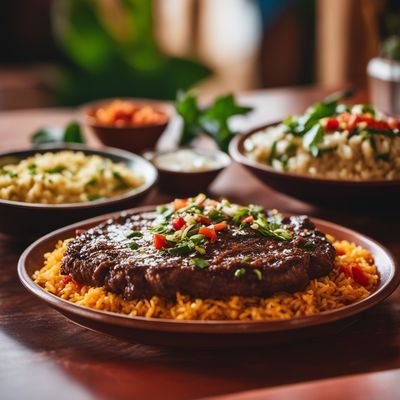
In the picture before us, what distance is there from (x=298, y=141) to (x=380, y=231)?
484mm

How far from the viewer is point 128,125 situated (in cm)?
351

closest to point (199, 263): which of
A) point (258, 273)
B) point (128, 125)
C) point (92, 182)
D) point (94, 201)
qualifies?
point (258, 273)

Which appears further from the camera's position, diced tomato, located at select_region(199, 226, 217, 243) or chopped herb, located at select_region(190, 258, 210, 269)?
diced tomato, located at select_region(199, 226, 217, 243)

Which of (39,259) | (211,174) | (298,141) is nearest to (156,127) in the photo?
(211,174)

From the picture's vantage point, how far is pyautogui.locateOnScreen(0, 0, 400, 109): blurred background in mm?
6797

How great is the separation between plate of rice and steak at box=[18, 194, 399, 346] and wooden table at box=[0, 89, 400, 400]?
0.25ft

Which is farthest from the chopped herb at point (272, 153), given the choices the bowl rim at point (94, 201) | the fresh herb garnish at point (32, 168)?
the fresh herb garnish at point (32, 168)

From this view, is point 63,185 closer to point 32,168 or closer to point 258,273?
point 32,168

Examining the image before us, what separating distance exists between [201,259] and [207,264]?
32mm

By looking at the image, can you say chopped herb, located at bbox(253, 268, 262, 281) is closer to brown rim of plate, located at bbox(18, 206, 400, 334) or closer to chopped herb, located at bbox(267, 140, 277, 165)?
brown rim of plate, located at bbox(18, 206, 400, 334)

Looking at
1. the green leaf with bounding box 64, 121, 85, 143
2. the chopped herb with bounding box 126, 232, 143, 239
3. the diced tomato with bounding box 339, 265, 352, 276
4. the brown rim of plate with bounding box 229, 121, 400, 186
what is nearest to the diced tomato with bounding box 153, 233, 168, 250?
the chopped herb with bounding box 126, 232, 143, 239

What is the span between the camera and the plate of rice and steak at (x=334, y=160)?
251 cm

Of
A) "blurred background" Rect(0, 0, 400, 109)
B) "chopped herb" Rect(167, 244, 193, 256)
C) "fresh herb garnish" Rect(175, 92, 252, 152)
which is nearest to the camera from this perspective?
"chopped herb" Rect(167, 244, 193, 256)

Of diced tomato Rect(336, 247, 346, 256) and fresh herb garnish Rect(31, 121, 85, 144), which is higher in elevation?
fresh herb garnish Rect(31, 121, 85, 144)
